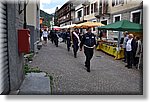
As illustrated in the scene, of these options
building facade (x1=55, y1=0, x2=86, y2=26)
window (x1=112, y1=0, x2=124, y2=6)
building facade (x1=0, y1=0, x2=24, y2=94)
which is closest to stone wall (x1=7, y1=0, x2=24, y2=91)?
building facade (x1=0, y1=0, x2=24, y2=94)

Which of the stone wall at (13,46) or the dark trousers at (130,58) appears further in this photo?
the dark trousers at (130,58)

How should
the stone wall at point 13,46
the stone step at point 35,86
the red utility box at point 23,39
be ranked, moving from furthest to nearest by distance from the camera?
the red utility box at point 23,39, the stone step at point 35,86, the stone wall at point 13,46

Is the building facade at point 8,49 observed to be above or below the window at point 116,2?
below

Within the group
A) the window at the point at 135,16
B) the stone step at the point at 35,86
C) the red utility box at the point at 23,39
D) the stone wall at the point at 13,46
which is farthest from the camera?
the window at the point at 135,16

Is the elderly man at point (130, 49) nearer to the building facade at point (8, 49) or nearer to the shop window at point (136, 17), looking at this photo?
the building facade at point (8, 49)

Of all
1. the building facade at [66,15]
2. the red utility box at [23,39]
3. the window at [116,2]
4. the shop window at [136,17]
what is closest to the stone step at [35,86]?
the red utility box at [23,39]

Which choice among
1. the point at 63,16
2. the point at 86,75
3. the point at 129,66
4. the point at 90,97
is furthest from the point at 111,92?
the point at 63,16

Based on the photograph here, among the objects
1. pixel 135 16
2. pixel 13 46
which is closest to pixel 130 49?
pixel 13 46

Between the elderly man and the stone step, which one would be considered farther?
the elderly man

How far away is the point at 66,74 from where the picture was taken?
8.56 m

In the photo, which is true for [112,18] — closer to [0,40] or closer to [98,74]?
[98,74]

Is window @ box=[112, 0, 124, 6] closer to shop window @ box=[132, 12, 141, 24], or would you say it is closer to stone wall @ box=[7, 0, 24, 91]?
shop window @ box=[132, 12, 141, 24]

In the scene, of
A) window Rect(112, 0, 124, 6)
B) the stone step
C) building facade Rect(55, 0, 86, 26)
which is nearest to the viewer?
the stone step

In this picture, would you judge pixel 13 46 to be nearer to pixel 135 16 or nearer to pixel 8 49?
pixel 8 49
